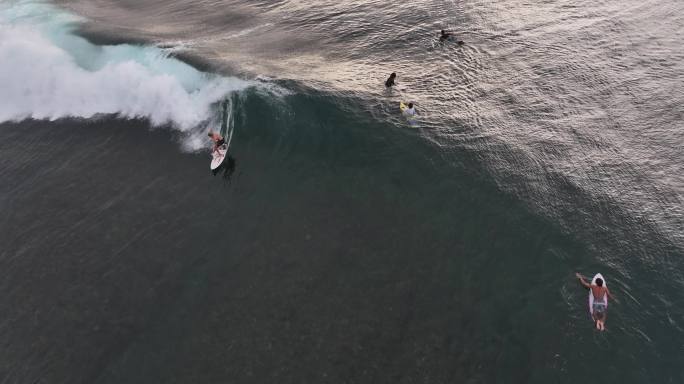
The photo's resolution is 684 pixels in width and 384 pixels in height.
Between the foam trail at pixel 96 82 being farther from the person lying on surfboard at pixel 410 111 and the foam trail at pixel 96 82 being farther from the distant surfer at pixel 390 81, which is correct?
the person lying on surfboard at pixel 410 111

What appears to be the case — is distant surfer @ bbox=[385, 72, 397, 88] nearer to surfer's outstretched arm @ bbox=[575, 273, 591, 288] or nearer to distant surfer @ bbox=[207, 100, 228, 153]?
distant surfer @ bbox=[207, 100, 228, 153]

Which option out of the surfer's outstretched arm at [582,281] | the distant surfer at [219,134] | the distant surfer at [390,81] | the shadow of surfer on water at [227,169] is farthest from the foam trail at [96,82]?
the surfer's outstretched arm at [582,281]

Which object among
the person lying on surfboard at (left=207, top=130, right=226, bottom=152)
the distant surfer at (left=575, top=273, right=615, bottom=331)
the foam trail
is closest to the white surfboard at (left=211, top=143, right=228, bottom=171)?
the person lying on surfboard at (left=207, top=130, right=226, bottom=152)

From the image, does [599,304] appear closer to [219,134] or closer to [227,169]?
[227,169]

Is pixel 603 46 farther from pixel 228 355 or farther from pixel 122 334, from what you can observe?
pixel 122 334

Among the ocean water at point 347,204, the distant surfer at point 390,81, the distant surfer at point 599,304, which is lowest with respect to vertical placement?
the distant surfer at point 599,304

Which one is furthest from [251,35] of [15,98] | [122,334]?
[122,334]

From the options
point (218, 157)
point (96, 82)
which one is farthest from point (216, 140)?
point (96, 82)
